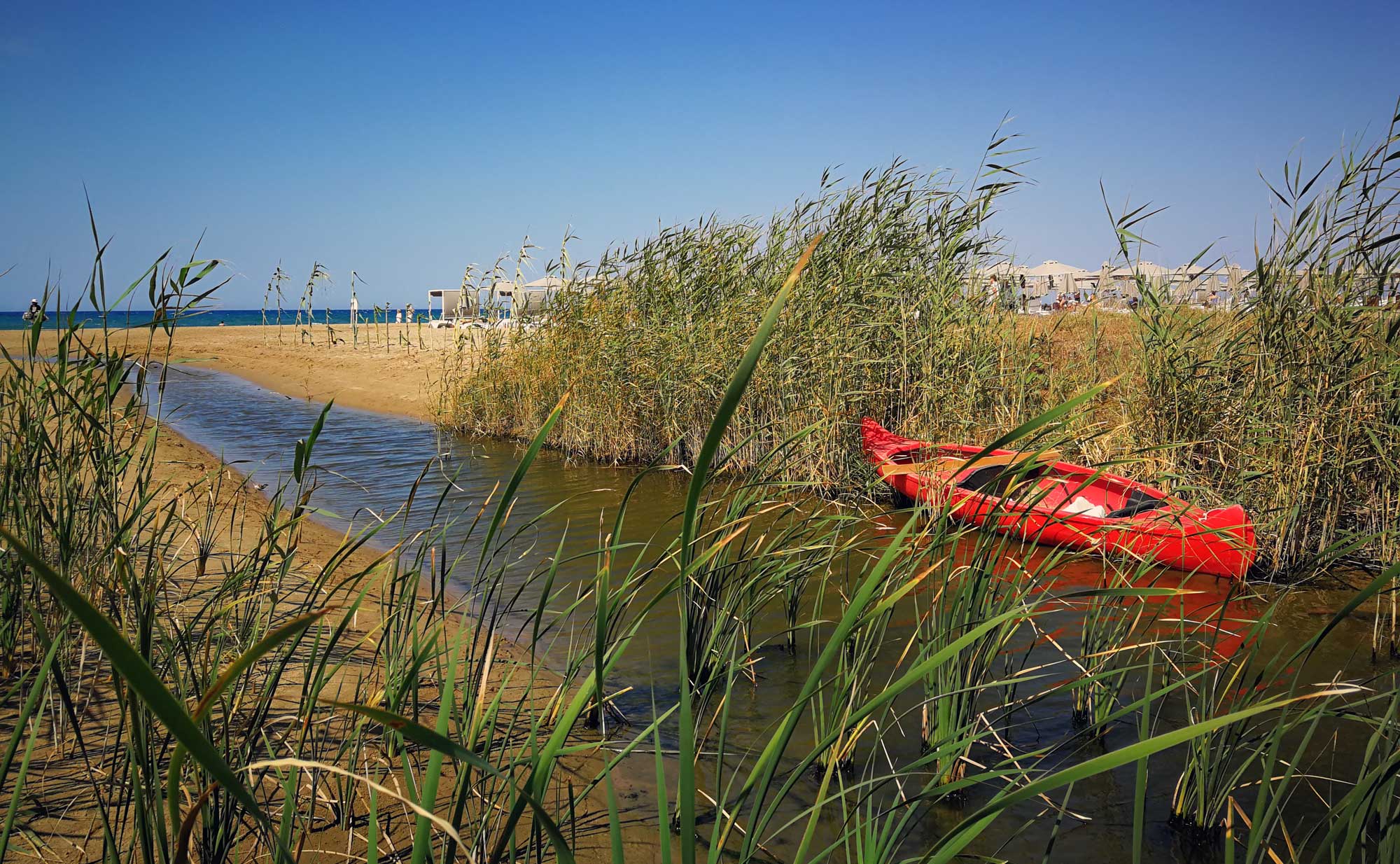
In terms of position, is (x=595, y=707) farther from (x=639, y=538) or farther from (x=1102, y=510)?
(x=1102, y=510)

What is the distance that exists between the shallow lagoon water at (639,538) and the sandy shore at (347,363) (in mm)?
1152

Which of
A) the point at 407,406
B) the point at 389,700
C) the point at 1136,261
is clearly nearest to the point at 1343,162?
the point at 1136,261

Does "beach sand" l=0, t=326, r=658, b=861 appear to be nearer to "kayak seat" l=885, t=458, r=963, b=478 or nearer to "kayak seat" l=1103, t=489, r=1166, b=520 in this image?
"kayak seat" l=885, t=458, r=963, b=478

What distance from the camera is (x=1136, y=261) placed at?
650 cm

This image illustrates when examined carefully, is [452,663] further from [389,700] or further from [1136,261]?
[1136,261]

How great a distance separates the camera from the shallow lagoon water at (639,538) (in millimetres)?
3281

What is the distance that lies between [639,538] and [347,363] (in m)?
17.4

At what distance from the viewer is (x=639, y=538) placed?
24.0ft

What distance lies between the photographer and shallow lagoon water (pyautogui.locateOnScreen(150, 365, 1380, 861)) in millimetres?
3281

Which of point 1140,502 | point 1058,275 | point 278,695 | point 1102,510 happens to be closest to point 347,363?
point 1102,510

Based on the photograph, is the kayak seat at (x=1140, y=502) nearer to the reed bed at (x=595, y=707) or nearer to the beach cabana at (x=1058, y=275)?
the reed bed at (x=595, y=707)

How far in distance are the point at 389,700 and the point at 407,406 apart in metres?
14.8

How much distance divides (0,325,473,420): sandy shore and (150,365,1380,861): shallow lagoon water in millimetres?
1152

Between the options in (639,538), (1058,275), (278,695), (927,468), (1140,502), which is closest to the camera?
(278,695)
